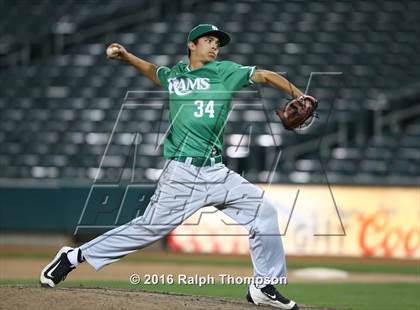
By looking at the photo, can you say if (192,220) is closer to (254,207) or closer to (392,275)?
(392,275)

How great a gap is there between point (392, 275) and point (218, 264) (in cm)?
301

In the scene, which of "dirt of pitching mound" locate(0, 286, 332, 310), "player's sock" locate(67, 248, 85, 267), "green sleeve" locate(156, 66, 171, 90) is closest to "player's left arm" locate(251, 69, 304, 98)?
"green sleeve" locate(156, 66, 171, 90)

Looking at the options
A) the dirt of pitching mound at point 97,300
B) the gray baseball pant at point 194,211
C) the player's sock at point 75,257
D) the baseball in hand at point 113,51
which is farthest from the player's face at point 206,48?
the dirt of pitching mound at point 97,300

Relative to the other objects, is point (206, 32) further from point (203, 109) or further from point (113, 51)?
point (113, 51)

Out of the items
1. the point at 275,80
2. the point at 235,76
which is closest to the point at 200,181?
the point at 235,76

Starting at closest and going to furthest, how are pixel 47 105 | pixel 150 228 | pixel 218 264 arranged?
pixel 150 228 < pixel 218 264 < pixel 47 105

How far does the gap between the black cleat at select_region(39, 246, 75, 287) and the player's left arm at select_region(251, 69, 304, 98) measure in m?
2.04

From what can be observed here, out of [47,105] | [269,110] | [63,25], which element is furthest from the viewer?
[63,25]

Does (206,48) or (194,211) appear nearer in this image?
(194,211)

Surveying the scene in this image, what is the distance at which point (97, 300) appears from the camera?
7281 mm

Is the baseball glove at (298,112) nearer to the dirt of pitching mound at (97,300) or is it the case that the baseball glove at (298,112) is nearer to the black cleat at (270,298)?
the black cleat at (270,298)

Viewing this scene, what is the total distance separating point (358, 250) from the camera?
1770 centimetres

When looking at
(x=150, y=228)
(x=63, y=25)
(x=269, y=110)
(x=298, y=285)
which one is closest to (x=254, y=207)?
(x=150, y=228)

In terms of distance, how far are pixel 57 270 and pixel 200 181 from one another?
1364 mm
